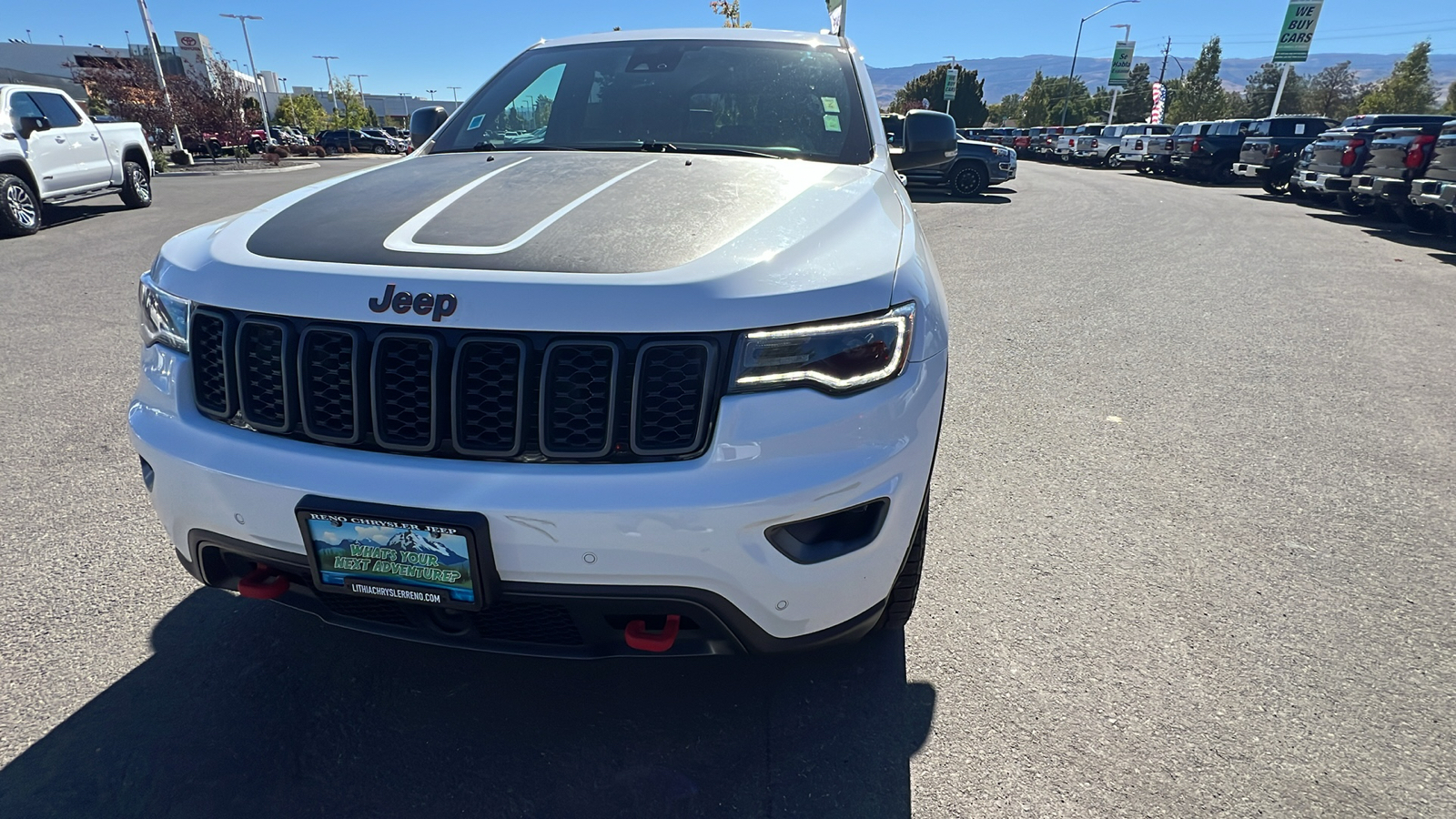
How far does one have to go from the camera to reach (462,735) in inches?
80.1

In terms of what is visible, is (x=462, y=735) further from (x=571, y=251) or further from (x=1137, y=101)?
(x=1137, y=101)

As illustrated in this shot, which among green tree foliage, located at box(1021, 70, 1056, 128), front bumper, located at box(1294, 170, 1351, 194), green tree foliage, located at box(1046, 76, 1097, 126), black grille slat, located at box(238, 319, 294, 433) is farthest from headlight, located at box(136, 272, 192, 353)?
green tree foliage, located at box(1021, 70, 1056, 128)

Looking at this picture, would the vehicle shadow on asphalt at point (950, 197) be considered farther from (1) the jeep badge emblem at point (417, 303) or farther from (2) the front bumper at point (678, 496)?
(1) the jeep badge emblem at point (417, 303)

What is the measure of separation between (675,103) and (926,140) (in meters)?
1.11

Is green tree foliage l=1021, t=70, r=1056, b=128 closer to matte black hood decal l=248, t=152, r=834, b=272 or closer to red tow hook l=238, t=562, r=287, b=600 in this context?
matte black hood decal l=248, t=152, r=834, b=272

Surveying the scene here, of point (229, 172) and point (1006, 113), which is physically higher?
point (229, 172)

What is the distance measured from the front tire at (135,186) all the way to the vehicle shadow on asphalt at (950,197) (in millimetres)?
12826

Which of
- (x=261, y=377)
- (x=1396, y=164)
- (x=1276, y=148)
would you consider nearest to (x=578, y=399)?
(x=261, y=377)

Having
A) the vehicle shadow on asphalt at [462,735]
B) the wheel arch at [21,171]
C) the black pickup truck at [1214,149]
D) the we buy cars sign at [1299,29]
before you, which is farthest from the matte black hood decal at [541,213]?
the we buy cars sign at [1299,29]

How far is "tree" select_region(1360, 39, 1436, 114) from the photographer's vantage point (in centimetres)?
4978

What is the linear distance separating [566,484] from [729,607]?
43 centimetres

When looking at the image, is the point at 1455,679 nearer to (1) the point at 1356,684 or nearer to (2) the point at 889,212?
(1) the point at 1356,684

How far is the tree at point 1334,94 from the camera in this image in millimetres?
56844

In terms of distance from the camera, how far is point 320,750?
1.98 m
